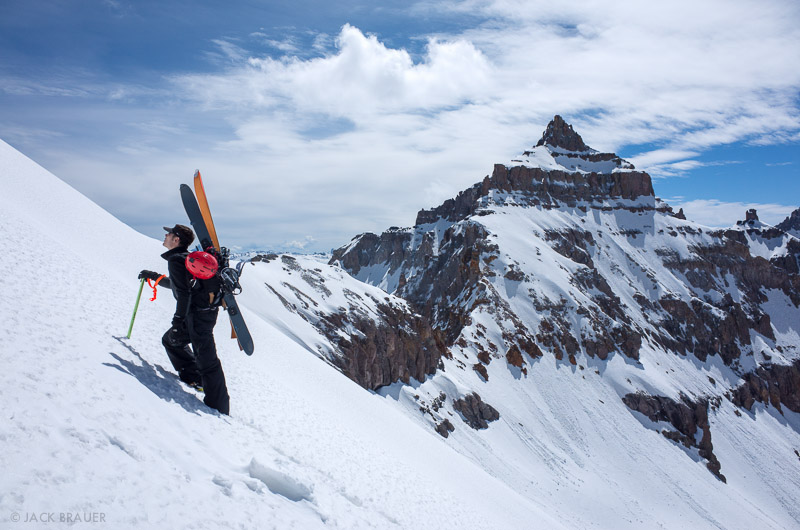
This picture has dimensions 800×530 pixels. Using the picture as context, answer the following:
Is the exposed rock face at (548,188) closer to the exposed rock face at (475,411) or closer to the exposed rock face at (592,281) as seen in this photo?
the exposed rock face at (592,281)

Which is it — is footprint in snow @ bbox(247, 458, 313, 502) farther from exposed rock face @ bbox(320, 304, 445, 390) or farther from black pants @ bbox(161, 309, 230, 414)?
exposed rock face @ bbox(320, 304, 445, 390)

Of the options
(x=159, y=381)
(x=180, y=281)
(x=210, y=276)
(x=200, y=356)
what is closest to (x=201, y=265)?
(x=210, y=276)

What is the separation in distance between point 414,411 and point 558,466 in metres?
25.9

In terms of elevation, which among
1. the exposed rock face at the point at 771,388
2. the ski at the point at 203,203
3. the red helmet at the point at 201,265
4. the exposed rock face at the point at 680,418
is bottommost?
the red helmet at the point at 201,265

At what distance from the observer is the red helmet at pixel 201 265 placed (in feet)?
28.3

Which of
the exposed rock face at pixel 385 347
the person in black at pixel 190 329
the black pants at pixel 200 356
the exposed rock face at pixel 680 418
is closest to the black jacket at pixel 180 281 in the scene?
the person in black at pixel 190 329

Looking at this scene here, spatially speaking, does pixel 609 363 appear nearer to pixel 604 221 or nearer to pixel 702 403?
pixel 702 403

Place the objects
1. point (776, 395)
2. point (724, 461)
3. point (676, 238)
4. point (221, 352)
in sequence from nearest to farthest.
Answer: point (221, 352) < point (724, 461) < point (776, 395) < point (676, 238)

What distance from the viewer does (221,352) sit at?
47.9 ft

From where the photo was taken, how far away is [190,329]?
8906 millimetres

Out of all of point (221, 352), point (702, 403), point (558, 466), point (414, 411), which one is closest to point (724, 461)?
point (702, 403)

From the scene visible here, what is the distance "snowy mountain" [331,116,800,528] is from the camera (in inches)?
2788

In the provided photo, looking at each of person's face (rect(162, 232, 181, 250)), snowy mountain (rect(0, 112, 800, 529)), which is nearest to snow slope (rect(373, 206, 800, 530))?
snowy mountain (rect(0, 112, 800, 529))

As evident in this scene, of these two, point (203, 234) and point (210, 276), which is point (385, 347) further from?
point (210, 276)
